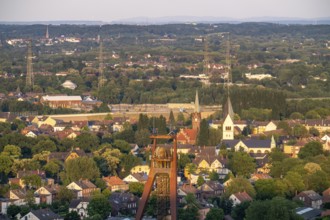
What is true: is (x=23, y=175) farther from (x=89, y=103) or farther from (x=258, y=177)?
(x=89, y=103)

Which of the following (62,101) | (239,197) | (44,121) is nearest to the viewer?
(239,197)

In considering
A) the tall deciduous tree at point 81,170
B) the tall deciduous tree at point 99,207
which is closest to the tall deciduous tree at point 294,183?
the tall deciduous tree at point 81,170

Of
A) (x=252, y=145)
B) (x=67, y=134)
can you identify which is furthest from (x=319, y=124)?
(x=67, y=134)

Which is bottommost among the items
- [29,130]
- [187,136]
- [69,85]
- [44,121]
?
[69,85]

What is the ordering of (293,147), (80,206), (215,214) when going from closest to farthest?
(215,214)
(80,206)
(293,147)

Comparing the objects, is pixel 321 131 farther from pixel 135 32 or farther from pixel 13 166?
pixel 135 32

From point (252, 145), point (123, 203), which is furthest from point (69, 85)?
point (123, 203)

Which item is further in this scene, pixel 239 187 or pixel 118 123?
pixel 118 123

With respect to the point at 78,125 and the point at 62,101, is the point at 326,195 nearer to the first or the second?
the point at 78,125

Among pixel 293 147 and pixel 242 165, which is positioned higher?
pixel 242 165
